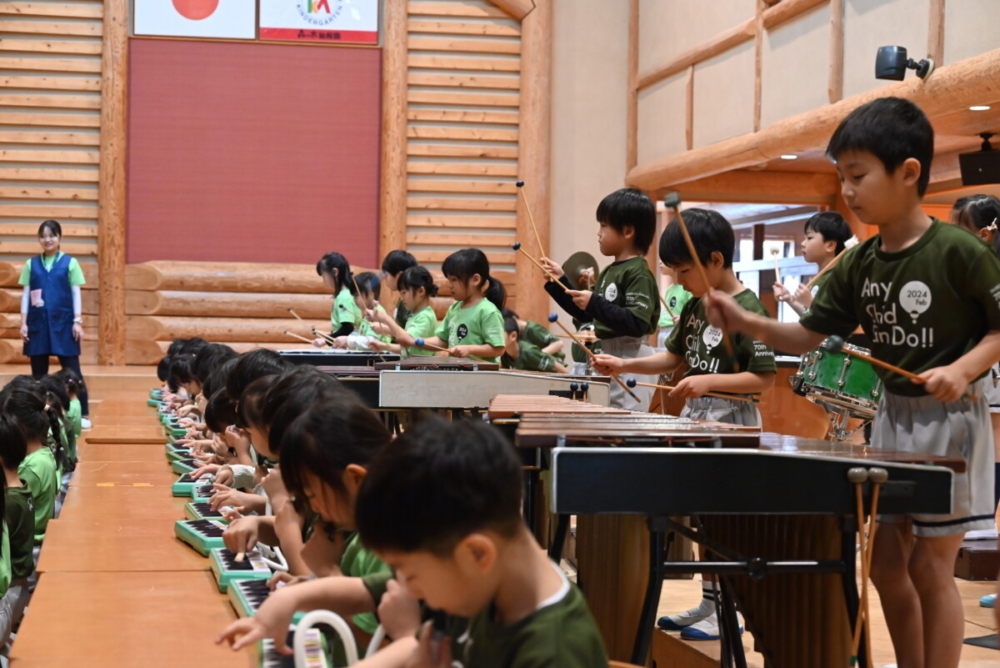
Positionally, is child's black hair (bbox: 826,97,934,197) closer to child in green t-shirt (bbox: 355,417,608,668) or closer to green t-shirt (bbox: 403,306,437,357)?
child in green t-shirt (bbox: 355,417,608,668)

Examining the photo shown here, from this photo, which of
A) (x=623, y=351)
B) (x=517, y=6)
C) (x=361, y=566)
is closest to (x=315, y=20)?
(x=517, y=6)

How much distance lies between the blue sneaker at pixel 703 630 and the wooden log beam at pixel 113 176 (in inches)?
329

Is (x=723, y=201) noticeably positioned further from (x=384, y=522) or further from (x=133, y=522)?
(x=384, y=522)

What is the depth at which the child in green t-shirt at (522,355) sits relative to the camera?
7082mm

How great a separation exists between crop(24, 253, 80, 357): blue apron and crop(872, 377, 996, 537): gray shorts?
7981mm

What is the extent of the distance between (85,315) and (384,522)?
10.4m

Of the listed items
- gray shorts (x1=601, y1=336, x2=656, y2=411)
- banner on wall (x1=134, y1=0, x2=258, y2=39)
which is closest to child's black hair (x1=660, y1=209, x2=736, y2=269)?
gray shorts (x1=601, y1=336, x2=656, y2=411)

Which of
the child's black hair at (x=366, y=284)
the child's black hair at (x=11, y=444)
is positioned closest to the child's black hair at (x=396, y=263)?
the child's black hair at (x=366, y=284)

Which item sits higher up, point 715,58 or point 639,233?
point 715,58

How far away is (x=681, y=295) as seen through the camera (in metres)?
8.20

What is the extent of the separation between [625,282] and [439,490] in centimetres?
326

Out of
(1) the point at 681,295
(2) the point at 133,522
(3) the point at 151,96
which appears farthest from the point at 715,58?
(2) the point at 133,522

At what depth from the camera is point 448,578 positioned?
123 cm

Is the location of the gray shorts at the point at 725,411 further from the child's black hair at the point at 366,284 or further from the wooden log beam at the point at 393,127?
the wooden log beam at the point at 393,127
